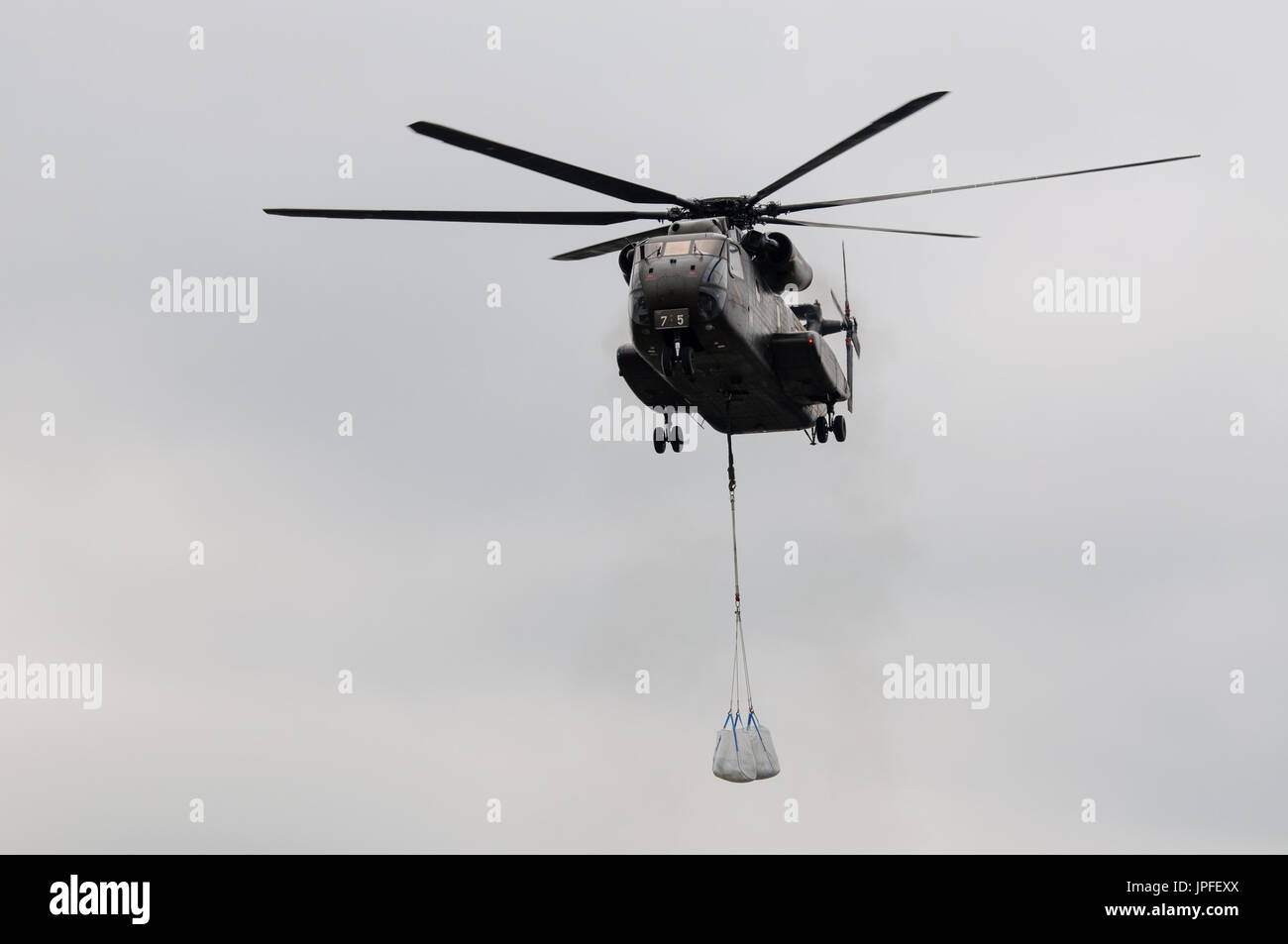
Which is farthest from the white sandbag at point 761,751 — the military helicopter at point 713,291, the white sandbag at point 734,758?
the military helicopter at point 713,291

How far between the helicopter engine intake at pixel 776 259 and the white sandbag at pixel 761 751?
31.7ft

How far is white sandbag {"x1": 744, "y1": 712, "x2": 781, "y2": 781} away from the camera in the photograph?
132 ft

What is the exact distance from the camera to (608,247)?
40156 mm

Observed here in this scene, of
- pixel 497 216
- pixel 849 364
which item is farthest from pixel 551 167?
pixel 849 364

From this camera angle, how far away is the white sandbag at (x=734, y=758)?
4003 cm

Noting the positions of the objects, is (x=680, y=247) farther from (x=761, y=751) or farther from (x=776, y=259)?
(x=761, y=751)

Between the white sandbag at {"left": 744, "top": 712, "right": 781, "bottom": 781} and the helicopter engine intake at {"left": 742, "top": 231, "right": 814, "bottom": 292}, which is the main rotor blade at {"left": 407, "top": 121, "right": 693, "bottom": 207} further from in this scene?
the white sandbag at {"left": 744, "top": 712, "right": 781, "bottom": 781}

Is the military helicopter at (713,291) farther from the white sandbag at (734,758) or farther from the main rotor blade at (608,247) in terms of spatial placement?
the white sandbag at (734,758)

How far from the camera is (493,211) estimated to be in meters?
36.7

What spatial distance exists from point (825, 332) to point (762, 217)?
20.7 feet

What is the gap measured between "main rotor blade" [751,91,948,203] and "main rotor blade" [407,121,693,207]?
2.67m

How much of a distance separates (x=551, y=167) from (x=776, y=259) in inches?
264

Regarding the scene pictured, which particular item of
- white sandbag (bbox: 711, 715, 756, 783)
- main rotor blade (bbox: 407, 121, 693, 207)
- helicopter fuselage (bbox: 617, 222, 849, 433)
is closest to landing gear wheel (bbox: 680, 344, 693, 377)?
helicopter fuselage (bbox: 617, 222, 849, 433)
